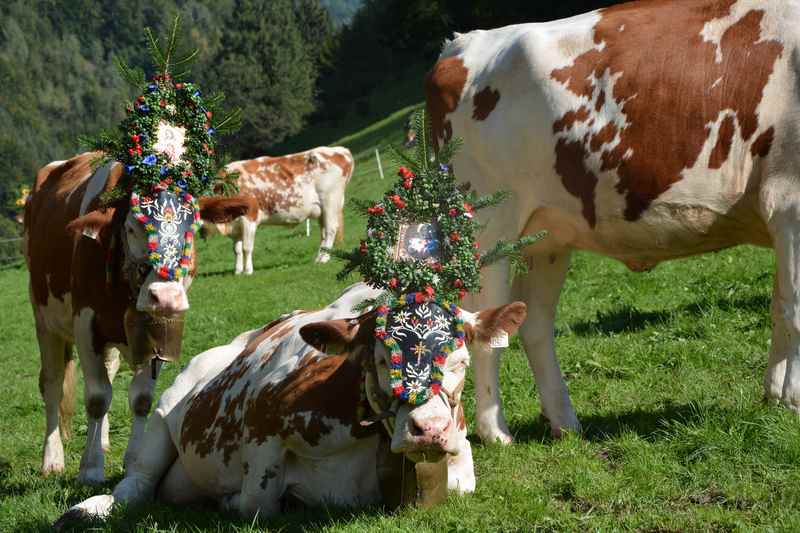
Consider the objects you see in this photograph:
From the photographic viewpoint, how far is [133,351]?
691 centimetres

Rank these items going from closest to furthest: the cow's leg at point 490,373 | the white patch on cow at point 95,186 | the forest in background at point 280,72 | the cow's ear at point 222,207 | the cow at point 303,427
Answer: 1. the cow at point 303,427
2. the cow's leg at point 490,373
3. the cow's ear at point 222,207
4. the white patch on cow at point 95,186
5. the forest in background at point 280,72

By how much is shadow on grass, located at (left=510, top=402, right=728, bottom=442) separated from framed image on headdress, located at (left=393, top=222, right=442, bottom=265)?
75.9 inches

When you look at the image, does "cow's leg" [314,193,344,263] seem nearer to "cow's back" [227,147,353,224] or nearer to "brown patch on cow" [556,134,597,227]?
"cow's back" [227,147,353,224]

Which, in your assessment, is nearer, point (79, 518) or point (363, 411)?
point (363, 411)

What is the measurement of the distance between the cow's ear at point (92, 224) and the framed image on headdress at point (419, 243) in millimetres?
2544

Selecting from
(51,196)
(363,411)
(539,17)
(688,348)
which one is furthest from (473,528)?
(539,17)

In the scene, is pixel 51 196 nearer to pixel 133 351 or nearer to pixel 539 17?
pixel 133 351

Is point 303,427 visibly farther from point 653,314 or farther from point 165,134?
point 653,314

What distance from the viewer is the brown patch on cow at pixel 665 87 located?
6.12 m

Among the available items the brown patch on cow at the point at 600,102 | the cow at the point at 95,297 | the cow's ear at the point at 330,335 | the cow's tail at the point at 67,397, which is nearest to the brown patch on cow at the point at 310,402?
the cow's ear at the point at 330,335

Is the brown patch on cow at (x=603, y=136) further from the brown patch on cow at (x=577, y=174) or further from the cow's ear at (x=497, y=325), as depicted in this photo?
the cow's ear at (x=497, y=325)

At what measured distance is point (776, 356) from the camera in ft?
20.7

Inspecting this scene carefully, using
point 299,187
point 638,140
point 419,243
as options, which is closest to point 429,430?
point 419,243

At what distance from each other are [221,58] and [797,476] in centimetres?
8120
